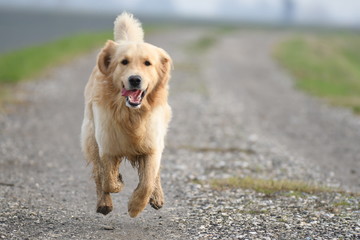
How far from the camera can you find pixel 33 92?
1880 cm

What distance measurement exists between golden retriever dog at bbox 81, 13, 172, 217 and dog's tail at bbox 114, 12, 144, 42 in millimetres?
921

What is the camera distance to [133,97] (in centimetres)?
622

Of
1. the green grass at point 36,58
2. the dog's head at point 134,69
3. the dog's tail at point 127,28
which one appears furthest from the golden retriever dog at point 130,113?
the green grass at point 36,58

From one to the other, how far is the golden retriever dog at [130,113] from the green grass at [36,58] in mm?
14385

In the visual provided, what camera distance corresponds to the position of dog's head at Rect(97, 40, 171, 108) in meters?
6.12

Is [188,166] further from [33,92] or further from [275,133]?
[33,92]

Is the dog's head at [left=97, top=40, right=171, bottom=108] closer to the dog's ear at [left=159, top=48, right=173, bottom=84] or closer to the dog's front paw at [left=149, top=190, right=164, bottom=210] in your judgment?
the dog's ear at [left=159, top=48, right=173, bottom=84]

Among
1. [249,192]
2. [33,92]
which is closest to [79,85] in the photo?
[33,92]

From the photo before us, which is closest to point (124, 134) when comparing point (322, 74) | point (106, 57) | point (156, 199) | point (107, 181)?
point (107, 181)

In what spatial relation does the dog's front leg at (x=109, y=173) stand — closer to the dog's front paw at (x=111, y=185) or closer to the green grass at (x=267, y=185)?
the dog's front paw at (x=111, y=185)

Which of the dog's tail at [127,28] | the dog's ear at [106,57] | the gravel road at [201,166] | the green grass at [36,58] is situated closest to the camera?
the dog's ear at [106,57]

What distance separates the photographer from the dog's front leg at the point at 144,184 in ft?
21.4

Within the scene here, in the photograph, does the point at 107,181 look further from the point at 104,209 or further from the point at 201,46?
the point at 201,46

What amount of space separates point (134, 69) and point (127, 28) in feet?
5.36
